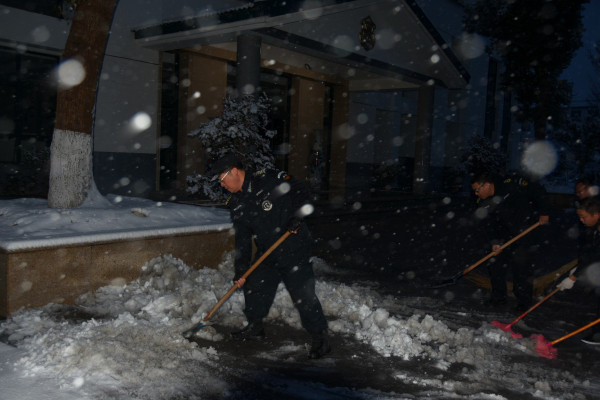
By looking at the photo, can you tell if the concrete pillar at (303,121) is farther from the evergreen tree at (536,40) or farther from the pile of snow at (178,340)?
the pile of snow at (178,340)

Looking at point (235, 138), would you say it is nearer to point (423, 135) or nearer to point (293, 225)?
point (293, 225)

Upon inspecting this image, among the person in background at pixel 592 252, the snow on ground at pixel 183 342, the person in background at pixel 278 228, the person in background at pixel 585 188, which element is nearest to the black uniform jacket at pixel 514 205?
the person in background at pixel 585 188

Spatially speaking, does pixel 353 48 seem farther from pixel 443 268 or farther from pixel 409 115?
pixel 409 115

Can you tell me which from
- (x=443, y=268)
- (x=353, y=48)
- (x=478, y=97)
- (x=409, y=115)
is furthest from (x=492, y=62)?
(x=443, y=268)

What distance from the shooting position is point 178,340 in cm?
401

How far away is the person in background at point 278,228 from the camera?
397cm

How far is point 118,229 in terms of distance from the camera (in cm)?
530

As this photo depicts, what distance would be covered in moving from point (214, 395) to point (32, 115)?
33.0ft

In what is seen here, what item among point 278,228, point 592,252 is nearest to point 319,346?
point 278,228

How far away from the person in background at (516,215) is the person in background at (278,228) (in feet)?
7.90

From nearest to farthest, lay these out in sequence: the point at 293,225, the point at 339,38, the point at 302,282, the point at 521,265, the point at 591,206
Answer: the point at 293,225
the point at 302,282
the point at 591,206
the point at 521,265
the point at 339,38

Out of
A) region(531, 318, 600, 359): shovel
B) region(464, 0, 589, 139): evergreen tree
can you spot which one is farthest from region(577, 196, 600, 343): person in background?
region(464, 0, 589, 139): evergreen tree

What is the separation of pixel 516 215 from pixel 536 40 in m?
17.9

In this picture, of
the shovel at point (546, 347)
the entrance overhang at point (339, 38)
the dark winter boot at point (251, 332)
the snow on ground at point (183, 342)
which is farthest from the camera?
the entrance overhang at point (339, 38)
